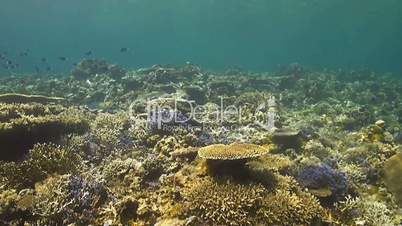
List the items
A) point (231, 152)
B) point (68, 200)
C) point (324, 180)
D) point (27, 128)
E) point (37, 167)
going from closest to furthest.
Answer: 1. point (68, 200)
2. point (231, 152)
3. point (37, 167)
4. point (324, 180)
5. point (27, 128)

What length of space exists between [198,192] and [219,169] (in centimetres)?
80

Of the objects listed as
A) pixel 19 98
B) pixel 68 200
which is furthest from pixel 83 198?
pixel 19 98

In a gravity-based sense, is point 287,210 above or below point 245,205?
below

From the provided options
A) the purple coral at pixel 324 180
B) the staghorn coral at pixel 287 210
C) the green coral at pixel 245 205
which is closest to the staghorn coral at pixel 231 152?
the green coral at pixel 245 205

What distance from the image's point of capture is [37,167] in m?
7.66

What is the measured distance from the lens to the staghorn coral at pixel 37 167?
7.49m

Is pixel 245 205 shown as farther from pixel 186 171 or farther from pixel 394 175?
pixel 394 175

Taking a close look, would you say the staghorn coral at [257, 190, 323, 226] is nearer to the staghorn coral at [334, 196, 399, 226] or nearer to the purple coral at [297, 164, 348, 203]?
the staghorn coral at [334, 196, 399, 226]

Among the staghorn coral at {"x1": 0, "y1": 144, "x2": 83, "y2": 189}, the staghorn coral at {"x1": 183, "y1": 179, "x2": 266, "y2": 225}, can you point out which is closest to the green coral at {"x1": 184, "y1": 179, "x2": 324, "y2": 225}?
the staghorn coral at {"x1": 183, "y1": 179, "x2": 266, "y2": 225}

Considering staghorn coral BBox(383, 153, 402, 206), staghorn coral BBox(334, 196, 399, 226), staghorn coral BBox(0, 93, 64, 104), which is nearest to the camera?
staghorn coral BBox(334, 196, 399, 226)

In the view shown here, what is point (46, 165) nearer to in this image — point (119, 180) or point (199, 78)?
point (119, 180)

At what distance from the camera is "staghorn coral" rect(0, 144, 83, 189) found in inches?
295

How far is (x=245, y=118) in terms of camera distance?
1407 centimetres

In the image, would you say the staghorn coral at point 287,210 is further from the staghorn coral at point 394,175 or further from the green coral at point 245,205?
the staghorn coral at point 394,175
